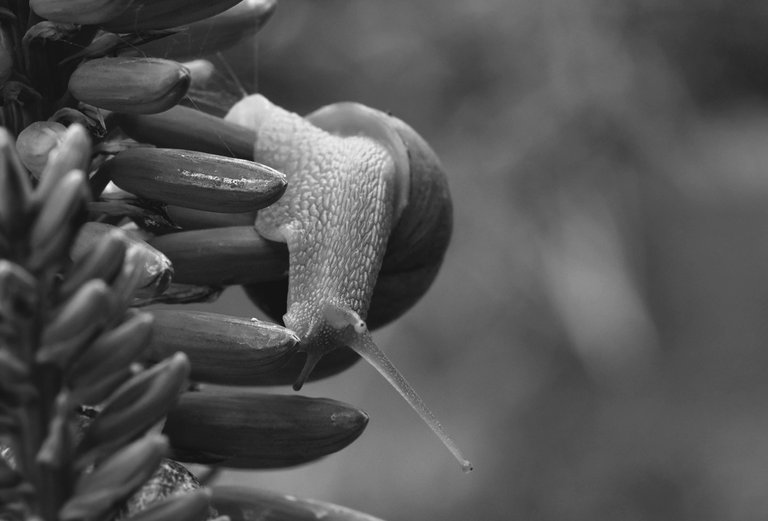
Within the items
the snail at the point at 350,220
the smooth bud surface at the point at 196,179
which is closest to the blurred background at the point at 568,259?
the snail at the point at 350,220

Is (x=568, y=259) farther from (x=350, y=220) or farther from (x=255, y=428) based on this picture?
(x=255, y=428)

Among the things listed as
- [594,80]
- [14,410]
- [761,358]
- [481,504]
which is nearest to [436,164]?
[14,410]

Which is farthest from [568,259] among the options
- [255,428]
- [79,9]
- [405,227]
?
[79,9]

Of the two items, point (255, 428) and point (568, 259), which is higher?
point (255, 428)

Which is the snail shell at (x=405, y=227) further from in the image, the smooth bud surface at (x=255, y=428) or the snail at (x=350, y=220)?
the smooth bud surface at (x=255, y=428)

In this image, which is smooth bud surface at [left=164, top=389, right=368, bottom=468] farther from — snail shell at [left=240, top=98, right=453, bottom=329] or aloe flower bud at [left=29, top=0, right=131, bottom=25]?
aloe flower bud at [left=29, top=0, right=131, bottom=25]

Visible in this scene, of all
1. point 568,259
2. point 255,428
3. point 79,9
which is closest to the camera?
point 79,9

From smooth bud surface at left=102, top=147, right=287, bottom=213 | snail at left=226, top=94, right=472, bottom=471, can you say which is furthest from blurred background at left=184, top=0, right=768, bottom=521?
smooth bud surface at left=102, top=147, right=287, bottom=213
